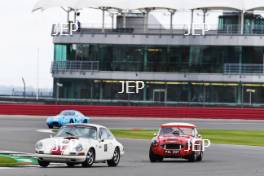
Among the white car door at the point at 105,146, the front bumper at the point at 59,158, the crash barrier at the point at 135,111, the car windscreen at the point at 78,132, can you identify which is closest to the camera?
the front bumper at the point at 59,158

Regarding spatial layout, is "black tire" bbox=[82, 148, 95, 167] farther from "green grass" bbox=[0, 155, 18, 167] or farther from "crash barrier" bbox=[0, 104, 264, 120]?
"crash barrier" bbox=[0, 104, 264, 120]

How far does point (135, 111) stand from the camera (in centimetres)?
7119

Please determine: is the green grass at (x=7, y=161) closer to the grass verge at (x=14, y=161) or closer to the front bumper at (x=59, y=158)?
the grass verge at (x=14, y=161)

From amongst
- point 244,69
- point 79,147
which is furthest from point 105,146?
point 244,69

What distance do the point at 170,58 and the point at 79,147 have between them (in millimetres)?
66281

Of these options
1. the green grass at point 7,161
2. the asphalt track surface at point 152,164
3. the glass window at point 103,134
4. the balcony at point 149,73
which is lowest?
the asphalt track surface at point 152,164

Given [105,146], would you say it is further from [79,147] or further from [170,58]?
[170,58]

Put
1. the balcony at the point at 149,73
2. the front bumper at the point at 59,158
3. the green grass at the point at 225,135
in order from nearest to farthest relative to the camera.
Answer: the front bumper at the point at 59,158
the green grass at the point at 225,135
the balcony at the point at 149,73

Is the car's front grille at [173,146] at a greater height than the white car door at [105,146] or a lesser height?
lesser

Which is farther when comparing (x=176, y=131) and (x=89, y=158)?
(x=176, y=131)

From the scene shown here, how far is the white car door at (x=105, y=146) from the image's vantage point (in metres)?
24.7

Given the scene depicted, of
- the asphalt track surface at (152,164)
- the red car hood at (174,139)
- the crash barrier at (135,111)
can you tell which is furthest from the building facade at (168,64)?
the red car hood at (174,139)

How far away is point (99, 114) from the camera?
68750mm

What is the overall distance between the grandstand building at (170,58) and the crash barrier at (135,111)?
14414mm
